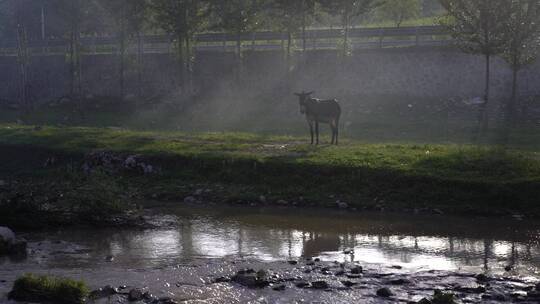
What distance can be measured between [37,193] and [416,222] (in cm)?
1274

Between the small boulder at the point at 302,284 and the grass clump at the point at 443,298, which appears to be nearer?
the grass clump at the point at 443,298

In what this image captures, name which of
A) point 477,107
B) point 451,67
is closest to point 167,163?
point 477,107

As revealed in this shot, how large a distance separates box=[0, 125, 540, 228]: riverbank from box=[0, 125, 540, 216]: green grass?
0.04 metres

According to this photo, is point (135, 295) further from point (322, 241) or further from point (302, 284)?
point (322, 241)

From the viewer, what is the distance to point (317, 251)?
790 inches

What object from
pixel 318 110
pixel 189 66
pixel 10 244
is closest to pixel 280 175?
pixel 318 110

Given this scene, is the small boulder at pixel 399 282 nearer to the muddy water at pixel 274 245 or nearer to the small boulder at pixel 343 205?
the muddy water at pixel 274 245

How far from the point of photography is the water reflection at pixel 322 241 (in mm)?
18906

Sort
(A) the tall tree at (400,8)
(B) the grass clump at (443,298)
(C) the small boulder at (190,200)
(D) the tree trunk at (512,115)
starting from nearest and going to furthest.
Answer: (B) the grass clump at (443,298) → (C) the small boulder at (190,200) → (D) the tree trunk at (512,115) → (A) the tall tree at (400,8)

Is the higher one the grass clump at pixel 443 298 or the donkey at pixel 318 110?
the donkey at pixel 318 110

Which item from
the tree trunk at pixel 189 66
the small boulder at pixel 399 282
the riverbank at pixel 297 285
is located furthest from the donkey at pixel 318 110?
the tree trunk at pixel 189 66

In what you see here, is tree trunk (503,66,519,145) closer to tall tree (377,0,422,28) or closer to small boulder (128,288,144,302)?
small boulder (128,288,144,302)

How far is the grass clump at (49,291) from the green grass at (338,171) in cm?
1249

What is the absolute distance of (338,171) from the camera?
28.6 metres
